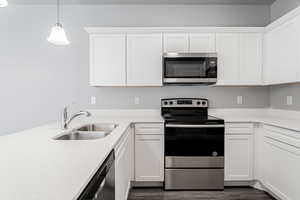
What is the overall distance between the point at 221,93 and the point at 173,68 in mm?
956

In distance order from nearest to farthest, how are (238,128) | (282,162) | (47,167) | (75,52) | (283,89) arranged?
(47,167) → (282,162) → (238,128) → (283,89) → (75,52)

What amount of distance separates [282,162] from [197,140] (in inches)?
35.6

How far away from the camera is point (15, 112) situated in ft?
10.7

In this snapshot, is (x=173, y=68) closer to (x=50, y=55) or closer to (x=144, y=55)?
(x=144, y=55)

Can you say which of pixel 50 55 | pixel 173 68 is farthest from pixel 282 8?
pixel 50 55

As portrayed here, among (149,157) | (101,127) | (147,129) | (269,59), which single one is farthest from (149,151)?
(269,59)

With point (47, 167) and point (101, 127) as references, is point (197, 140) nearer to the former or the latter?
point (101, 127)

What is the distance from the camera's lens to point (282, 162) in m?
2.12

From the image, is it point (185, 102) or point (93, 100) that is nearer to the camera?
point (185, 102)

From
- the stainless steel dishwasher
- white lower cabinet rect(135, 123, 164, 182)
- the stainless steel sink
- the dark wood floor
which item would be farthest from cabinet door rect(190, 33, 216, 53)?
the stainless steel dishwasher

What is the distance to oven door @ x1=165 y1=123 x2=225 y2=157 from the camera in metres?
2.54

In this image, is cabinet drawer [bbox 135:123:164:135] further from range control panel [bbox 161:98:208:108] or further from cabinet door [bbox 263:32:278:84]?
cabinet door [bbox 263:32:278:84]

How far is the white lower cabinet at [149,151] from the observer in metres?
2.64

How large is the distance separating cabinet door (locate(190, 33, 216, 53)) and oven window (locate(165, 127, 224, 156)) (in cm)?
113
